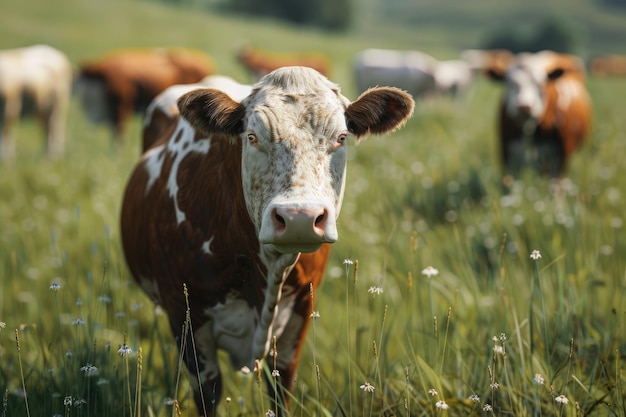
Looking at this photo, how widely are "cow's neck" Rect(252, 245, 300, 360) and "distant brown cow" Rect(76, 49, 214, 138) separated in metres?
11.4

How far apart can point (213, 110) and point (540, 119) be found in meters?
Result: 5.66

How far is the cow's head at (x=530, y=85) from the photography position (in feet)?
23.6

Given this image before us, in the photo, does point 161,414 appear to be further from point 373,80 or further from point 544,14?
point 544,14

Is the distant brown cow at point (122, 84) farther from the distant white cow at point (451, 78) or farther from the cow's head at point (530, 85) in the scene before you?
the distant white cow at point (451, 78)

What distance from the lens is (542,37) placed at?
184 ft

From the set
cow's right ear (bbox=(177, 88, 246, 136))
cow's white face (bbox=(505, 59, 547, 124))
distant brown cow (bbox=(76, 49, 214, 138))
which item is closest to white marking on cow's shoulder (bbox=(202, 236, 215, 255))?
cow's right ear (bbox=(177, 88, 246, 136))

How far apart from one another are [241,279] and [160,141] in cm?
139

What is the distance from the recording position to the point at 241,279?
271 cm

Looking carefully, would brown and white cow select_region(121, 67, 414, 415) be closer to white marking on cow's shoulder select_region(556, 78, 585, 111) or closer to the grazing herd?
the grazing herd

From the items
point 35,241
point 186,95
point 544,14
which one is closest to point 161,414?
point 186,95

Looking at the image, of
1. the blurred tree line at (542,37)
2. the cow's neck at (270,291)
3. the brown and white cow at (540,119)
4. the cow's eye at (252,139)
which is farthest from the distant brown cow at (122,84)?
the blurred tree line at (542,37)

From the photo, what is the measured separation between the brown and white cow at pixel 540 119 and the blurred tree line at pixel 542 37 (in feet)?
153

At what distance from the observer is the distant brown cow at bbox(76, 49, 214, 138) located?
1362 centimetres

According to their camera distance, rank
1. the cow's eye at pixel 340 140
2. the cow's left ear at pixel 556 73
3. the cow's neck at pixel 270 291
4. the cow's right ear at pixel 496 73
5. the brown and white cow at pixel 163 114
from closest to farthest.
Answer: the cow's eye at pixel 340 140
the cow's neck at pixel 270 291
the brown and white cow at pixel 163 114
the cow's left ear at pixel 556 73
the cow's right ear at pixel 496 73
